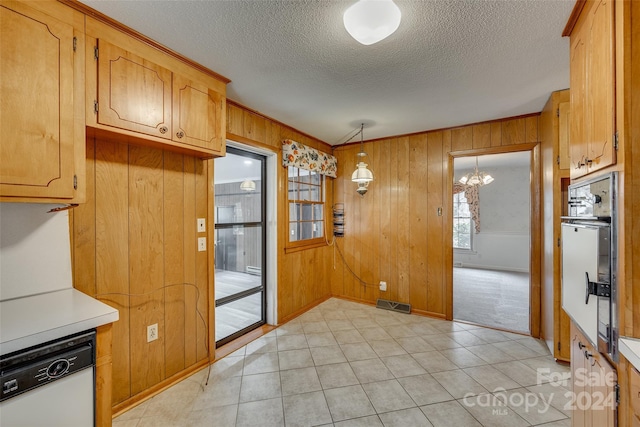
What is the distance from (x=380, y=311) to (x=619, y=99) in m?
3.14

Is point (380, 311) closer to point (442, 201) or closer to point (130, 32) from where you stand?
point (442, 201)

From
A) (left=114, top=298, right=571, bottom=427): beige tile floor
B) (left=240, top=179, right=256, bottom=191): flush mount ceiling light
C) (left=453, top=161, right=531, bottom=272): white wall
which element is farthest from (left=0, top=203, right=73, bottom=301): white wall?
(left=453, top=161, right=531, bottom=272): white wall

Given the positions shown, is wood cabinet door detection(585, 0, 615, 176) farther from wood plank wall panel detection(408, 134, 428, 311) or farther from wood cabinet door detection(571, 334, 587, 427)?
wood plank wall panel detection(408, 134, 428, 311)

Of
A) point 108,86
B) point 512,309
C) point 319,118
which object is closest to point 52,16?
point 108,86

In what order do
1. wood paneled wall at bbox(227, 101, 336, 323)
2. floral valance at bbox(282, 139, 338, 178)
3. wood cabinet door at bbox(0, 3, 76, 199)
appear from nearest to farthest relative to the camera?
wood cabinet door at bbox(0, 3, 76, 199) < wood paneled wall at bbox(227, 101, 336, 323) < floral valance at bbox(282, 139, 338, 178)

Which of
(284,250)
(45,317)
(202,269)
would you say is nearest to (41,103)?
(45,317)

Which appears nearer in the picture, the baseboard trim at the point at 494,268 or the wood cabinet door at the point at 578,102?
the wood cabinet door at the point at 578,102

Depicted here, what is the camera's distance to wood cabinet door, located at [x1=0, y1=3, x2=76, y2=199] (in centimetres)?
113

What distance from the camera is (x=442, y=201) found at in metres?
3.33

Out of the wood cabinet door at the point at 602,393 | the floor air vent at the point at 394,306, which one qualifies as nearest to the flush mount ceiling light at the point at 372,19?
the wood cabinet door at the point at 602,393

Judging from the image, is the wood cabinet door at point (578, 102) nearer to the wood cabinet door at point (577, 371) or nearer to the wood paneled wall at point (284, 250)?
the wood cabinet door at point (577, 371)

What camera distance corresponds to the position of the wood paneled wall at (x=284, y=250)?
8.81 feet

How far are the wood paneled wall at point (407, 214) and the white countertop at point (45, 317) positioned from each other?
3.20 m

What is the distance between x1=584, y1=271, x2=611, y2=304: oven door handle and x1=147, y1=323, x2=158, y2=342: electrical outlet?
2607mm
